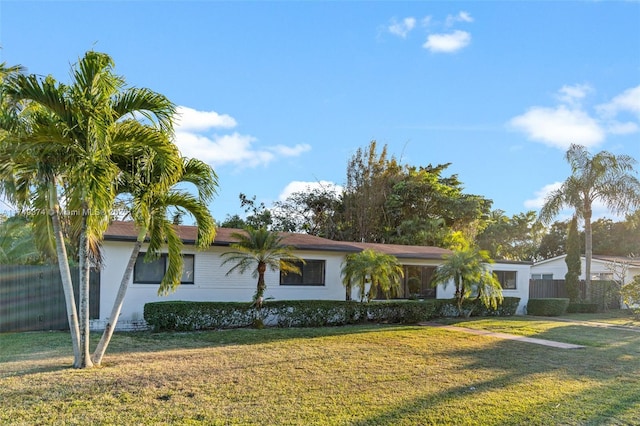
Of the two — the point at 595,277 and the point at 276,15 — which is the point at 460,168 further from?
the point at 276,15

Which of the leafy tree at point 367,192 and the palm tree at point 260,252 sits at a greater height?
the leafy tree at point 367,192

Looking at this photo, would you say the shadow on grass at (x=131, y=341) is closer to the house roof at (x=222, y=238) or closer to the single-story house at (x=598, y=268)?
the house roof at (x=222, y=238)

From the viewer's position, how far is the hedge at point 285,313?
534 inches

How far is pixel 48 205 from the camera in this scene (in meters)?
7.88

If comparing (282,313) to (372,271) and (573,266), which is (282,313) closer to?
(372,271)

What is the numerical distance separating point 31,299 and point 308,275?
8.81 m

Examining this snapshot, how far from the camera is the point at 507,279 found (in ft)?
76.3

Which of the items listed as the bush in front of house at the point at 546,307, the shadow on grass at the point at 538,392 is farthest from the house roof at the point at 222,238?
the shadow on grass at the point at 538,392

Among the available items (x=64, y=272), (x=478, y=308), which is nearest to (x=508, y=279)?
(x=478, y=308)

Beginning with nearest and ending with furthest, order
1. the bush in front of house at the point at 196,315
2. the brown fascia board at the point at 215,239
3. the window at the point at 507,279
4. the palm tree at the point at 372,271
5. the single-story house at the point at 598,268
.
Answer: the bush in front of house at the point at 196,315
the brown fascia board at the point at 215,239
the palm tree at the point at 372,271
the window at the point at 507,279
the single-story house at the point at 598,268

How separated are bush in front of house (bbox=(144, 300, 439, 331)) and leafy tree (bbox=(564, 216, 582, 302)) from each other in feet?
37.6

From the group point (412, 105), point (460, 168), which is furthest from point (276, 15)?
point (460, 168)

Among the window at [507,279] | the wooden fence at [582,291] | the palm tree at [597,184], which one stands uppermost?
the palm tree at [597,184]

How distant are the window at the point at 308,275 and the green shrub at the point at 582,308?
47.7 ft
